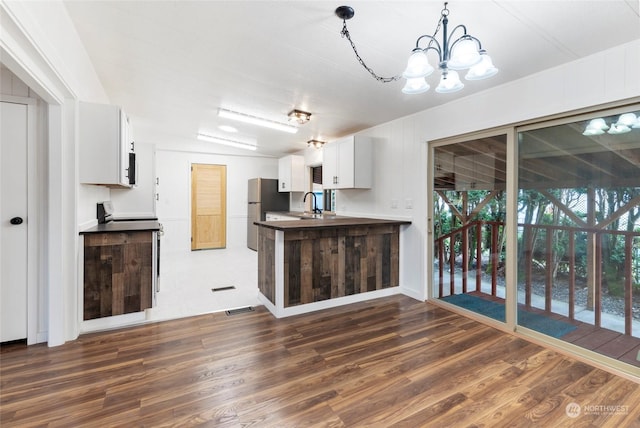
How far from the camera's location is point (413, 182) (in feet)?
12.3

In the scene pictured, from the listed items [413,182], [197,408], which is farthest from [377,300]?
[197,408]

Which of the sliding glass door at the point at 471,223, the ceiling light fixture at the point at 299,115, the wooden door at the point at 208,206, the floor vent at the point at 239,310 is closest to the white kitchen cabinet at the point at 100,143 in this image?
the floor vent at the point at 239,310

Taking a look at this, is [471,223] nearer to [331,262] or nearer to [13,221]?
[331,262]

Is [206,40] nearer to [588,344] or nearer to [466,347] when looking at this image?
[466,347]

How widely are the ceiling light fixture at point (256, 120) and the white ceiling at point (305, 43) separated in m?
0.50

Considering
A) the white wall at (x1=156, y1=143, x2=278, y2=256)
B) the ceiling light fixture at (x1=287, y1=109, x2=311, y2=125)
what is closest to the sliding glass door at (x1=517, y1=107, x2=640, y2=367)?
the ceiling light fixture at (x1=287, y1=109, x2=311, y2=125)

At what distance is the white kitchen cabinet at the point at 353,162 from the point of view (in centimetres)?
422

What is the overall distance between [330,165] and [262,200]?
8.81ft

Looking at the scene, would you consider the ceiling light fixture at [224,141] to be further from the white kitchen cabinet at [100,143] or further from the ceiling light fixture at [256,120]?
the white kitchen cabinet at [100,143]

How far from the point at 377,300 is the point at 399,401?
1874 millimetres

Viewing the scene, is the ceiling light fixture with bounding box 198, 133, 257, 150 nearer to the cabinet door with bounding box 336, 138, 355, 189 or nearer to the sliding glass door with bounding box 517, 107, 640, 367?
the cabinet door with bounding box 336, 138, 355, 189

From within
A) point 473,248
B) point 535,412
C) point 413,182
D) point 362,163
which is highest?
point 362,163

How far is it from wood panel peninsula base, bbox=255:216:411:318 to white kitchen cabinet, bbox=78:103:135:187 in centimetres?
147

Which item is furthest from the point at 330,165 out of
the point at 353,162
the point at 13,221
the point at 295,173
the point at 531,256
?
the point at 13,221
